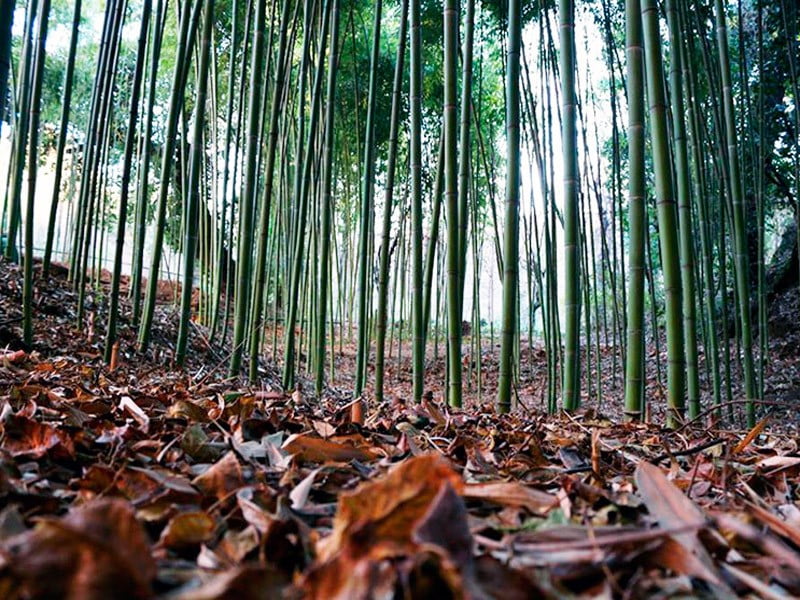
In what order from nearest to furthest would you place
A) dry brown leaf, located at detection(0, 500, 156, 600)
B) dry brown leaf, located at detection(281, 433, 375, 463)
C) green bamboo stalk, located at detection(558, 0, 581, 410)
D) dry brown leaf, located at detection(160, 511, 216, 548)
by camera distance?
dry brown leaf, located at detection(0, 500, 156, 600)
dry brown leaf, located at detection(160, 511, 216, 548)
dry brown leaf, located at detection(281, 433, 375, 463)
green bamboo stalk, located at detection(558, 0, 581, 410)

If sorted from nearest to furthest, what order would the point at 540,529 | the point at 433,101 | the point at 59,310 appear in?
1. the point at 540,529
2. the point at 59,310
3. the point at 433,101

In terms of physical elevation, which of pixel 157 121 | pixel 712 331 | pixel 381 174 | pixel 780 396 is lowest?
pixel 780 396

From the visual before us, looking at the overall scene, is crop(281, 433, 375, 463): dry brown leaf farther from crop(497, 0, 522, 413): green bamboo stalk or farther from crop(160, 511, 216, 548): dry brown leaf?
crop(497, 0, 522, 413): green bamboo stalk

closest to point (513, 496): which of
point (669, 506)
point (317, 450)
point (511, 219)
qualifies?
point (669, 506)

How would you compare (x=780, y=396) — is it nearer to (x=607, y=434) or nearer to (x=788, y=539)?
(x=607, y=434)

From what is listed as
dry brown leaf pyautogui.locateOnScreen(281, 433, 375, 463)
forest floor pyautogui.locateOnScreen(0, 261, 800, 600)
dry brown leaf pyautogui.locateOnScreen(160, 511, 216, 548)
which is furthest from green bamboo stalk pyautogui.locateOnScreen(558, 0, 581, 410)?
dry brown leaf pyautogui.locateOnScreen(160, 511, 216, 548)

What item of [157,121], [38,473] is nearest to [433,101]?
[157,121]

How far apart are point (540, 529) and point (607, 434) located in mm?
→ 691

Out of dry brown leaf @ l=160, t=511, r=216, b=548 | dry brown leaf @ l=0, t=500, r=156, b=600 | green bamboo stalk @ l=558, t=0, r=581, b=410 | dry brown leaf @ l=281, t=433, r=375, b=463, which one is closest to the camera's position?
dry brown leaf @ l=0, t=500, r=156, b=600

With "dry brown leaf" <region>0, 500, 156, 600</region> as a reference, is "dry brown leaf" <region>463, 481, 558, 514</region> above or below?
below

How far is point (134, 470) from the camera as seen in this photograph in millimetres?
487

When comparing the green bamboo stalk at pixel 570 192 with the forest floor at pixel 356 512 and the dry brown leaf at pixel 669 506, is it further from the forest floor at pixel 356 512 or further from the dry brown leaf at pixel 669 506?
the dry brown leaf at pixel 669 506

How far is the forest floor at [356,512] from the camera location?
0.93 feet

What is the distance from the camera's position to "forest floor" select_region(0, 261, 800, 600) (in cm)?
28
